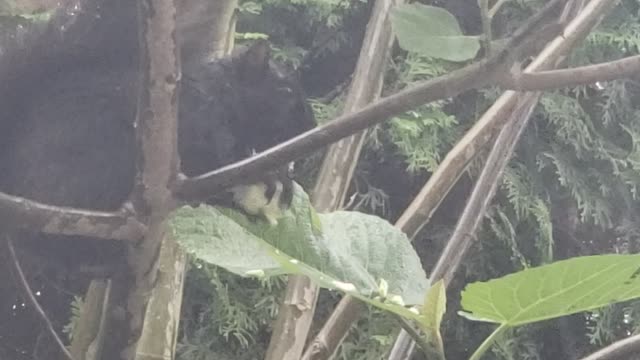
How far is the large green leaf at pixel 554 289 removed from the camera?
0.33 metres

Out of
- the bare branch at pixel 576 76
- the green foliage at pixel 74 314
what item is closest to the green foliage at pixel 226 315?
the green foliage at pixel 74 314

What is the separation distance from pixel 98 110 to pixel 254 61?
0.12m

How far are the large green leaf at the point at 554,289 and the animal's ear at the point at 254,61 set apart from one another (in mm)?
411

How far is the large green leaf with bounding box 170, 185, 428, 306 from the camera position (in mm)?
393

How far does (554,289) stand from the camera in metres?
0.34

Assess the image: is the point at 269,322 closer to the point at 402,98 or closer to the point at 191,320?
the point at 191,320

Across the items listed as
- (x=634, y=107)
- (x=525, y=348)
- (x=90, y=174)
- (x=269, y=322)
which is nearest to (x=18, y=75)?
(x=90, y=174)

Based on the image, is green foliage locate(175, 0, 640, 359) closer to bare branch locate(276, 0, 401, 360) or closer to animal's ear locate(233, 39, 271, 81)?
bare branch locate(276, 0, 401, 360)

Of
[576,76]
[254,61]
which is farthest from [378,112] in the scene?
[254,61]

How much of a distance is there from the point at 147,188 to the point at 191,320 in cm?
69

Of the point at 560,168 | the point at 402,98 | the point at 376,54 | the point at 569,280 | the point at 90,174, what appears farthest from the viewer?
the point at 560,168

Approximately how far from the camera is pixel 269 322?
1.21 meters

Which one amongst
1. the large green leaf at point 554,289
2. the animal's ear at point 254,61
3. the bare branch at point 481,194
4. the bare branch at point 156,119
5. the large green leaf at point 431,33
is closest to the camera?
the large green leaf at point 554,289

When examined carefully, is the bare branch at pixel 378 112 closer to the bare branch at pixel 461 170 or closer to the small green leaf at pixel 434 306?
the small green leaf at pixel 434 306
